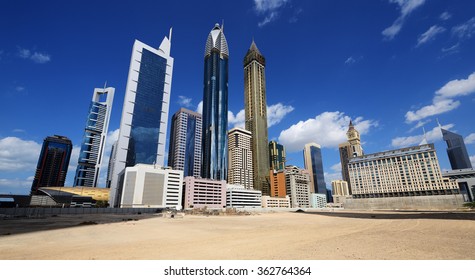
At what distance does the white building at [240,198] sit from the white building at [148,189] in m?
41.9

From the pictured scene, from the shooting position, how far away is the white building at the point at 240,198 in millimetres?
144500

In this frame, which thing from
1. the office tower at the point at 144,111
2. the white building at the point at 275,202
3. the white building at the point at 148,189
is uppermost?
the office tower at the point at 144,111

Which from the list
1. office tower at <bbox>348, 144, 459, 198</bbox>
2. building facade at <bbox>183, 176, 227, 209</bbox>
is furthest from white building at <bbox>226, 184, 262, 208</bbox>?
office tower at <bbox>348, 144, 459, 198</bbox>

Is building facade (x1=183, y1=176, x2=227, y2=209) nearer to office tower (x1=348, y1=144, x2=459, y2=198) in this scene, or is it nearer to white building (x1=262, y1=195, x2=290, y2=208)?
white building (x1=262, y1=195, x2=290, y2=208)

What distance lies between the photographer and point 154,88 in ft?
493

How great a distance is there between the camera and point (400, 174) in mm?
149250

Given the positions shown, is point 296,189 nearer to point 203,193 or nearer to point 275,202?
point 275,202

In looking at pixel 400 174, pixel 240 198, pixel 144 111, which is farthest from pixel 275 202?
pixel 144 111

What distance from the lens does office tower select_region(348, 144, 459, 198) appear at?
137m

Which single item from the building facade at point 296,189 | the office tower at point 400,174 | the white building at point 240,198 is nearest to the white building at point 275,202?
the white building at point 240,198

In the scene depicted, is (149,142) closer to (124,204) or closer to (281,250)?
(124,204)

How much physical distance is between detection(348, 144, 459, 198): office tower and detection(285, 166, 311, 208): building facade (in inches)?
1664

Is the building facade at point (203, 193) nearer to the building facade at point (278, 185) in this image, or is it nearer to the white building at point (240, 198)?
the white building at point (240, 198)
